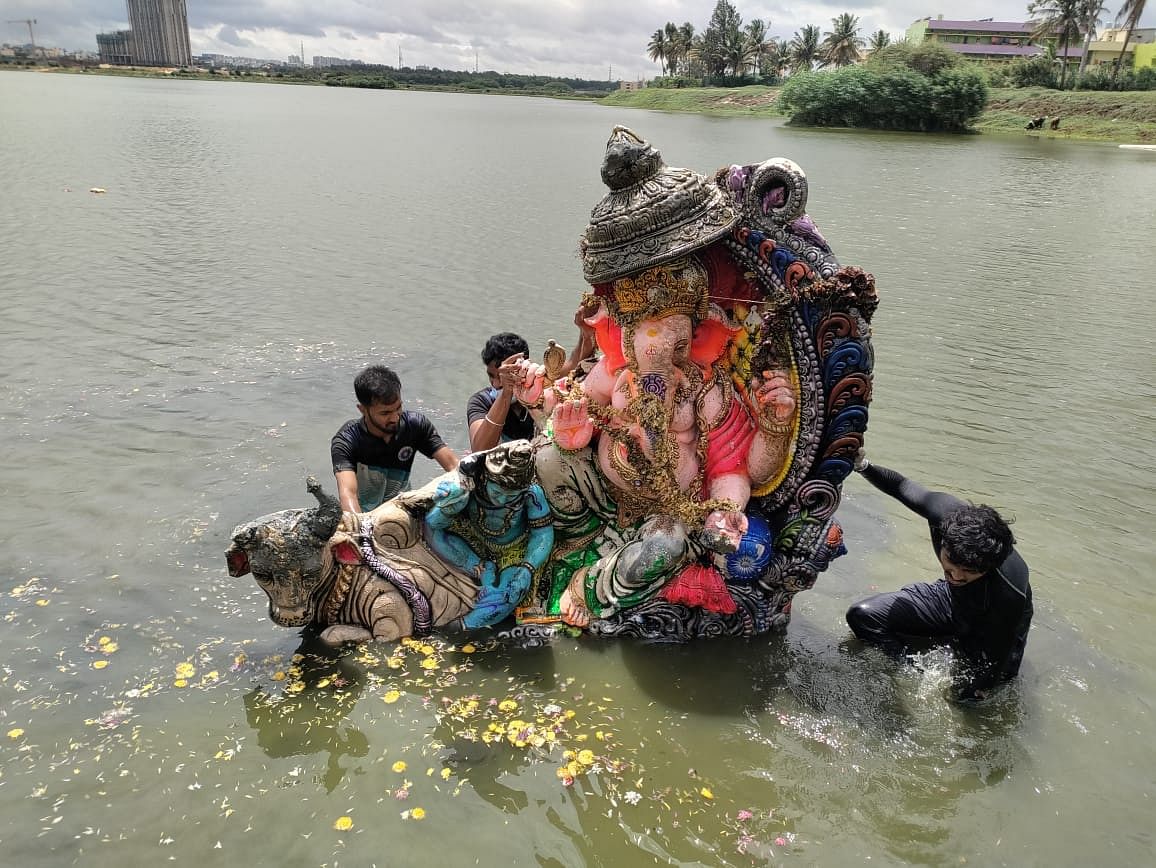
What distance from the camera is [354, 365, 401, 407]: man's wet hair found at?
13.2 ft

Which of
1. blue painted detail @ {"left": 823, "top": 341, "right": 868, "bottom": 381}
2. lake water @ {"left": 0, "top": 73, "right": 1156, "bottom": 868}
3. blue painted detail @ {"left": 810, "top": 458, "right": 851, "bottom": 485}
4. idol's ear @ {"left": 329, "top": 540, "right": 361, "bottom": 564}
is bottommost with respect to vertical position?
lake water @ {"left": 0, "top": 73, "right": 1156, "bottom": 868}

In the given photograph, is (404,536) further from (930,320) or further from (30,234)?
(30,234)

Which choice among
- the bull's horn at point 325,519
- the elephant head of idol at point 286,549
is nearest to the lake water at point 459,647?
the elephant head of idol at point 286,549

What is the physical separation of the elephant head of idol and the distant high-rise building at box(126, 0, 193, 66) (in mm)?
162711

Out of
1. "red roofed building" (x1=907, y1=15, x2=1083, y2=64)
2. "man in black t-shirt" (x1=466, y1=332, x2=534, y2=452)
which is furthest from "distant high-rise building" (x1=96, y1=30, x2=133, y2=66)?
"man in black t-shirt" (x1=466, y1=332, x2=534, y2=452)

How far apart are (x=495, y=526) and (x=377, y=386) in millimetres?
956

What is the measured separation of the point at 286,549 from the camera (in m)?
3.56

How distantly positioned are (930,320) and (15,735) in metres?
9.79

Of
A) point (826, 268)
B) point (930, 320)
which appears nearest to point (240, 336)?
point (826, 268)

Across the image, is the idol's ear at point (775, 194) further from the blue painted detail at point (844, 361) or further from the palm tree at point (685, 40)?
the palm tree at point (685, 40)

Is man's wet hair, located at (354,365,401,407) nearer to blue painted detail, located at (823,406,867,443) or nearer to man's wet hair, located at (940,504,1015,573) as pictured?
blue painted detail, located at (823,406,867,443)

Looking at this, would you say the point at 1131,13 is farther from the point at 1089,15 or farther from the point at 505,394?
the point at 505,394

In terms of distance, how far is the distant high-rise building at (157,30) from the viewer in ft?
442

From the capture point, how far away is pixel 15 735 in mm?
3393
